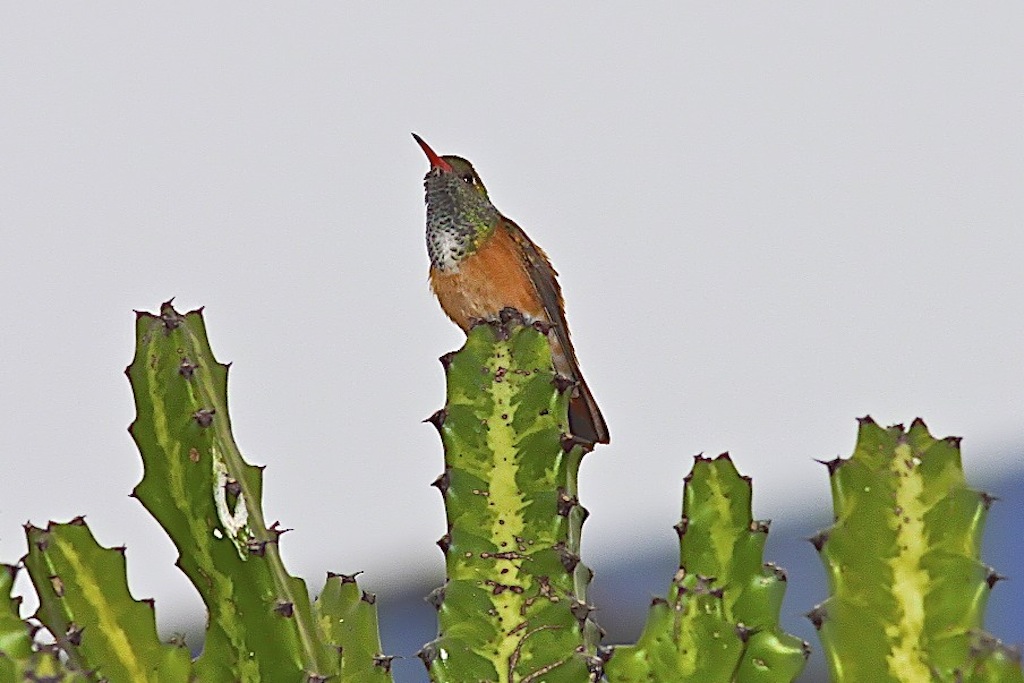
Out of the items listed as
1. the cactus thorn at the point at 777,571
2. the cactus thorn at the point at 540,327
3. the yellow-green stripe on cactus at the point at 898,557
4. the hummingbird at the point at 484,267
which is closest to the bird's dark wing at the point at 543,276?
the hummingbird at the point at 484,267

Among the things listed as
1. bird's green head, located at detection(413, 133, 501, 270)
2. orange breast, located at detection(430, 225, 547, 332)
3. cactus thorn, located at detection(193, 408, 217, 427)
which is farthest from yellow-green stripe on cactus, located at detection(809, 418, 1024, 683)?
bird's green head, located at detection(413, 133, 501, 270)

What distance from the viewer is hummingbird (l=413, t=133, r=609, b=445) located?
168 inches

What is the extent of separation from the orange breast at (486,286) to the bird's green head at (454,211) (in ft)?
0.13

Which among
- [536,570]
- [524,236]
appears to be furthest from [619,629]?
[536,570]

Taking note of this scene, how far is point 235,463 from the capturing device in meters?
2.16

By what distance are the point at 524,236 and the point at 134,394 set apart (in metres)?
2.62

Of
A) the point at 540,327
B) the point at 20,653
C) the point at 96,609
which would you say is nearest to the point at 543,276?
the point at 540,327

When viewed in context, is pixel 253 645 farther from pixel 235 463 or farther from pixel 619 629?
pixel 619 629

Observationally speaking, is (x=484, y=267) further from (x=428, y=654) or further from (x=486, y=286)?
(x=428, y=654)

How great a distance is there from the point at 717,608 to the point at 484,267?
246 cm

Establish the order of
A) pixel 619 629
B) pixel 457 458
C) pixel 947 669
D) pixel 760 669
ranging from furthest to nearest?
pixel 619 629, pixel 457 458, pixel 760 669, pixel 947 669

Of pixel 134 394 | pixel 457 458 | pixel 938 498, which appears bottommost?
pixel 938 498

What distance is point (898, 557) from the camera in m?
1.99

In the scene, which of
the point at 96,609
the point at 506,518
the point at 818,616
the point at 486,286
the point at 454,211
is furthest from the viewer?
the point at 454,211
